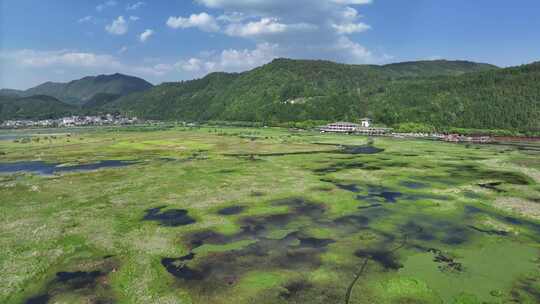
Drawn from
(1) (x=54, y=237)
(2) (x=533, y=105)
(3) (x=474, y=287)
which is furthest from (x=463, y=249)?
(2) (x=533, y=105)

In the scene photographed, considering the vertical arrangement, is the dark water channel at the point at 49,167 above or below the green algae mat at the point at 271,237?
above

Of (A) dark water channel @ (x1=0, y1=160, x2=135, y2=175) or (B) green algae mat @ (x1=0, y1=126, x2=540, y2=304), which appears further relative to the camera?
(A) dark water channel @ (x1=0, y1=160, x2=135, y2=175)

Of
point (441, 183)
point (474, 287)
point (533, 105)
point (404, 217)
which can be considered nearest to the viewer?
point (474, 287)

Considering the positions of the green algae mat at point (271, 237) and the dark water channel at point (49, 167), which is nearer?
the green algae mat at point (271, 237)

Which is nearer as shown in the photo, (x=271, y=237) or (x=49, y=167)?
(x=271, y=237)

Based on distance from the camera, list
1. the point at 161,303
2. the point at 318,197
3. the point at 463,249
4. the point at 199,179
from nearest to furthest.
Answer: the point at 161,303 → the point at 463,249 → the point at 318,197 → the point at 199,179

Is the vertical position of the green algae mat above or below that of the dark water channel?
below

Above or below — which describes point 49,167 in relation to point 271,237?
above

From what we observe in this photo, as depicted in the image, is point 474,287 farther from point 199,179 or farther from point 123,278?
point 199,179
